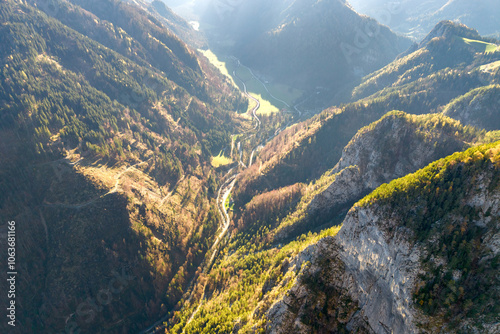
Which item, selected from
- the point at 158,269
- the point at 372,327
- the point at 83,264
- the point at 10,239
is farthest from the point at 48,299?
the point at 372,327

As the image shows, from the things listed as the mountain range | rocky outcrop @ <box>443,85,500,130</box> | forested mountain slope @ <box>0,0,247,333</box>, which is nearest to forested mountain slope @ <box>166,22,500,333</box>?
Answer: the mountain range

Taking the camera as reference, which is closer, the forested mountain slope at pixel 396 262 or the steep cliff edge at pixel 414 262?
the steep cliff edge at pixel 414 262

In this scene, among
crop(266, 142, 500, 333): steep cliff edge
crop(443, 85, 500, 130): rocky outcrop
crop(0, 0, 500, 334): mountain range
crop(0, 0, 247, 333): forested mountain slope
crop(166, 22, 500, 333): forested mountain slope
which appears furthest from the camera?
crop(443, 85, 500, 130): rocky outcrop

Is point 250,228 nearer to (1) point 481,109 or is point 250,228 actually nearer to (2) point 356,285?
(2) point 356,285

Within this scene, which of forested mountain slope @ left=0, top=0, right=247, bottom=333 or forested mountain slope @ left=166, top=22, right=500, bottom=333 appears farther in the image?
forested mountain slope @ left=0, top=0, right=247, bottom=333

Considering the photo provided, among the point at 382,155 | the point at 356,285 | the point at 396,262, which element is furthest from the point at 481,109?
the point at 356,285

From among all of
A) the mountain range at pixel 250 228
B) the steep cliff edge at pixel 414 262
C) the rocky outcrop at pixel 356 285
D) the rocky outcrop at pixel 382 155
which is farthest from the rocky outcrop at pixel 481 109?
the rocky outcrop at pixel 356 285

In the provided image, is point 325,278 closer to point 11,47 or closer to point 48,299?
point 48,299

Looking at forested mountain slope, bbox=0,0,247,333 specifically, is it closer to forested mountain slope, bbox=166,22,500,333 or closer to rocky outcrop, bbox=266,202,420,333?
forested mountain slope, bbox=166,22,500,333

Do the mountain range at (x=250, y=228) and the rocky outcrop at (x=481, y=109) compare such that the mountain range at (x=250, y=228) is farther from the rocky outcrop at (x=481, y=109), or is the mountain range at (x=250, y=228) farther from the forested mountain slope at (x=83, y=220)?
the rocky outcrop at (x=481, y=109)
